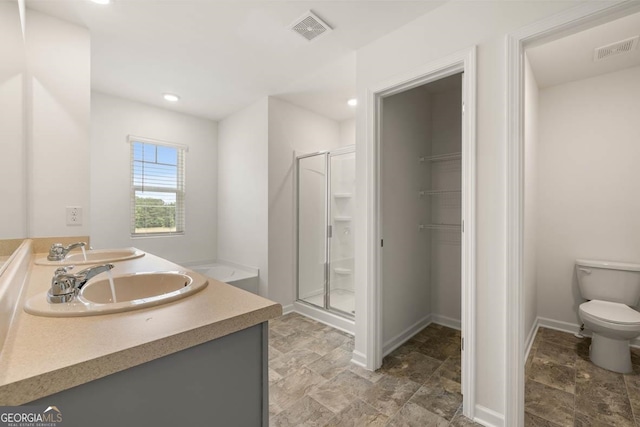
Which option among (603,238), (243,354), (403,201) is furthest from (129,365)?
(603,238)

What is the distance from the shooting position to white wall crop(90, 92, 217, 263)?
3.09m

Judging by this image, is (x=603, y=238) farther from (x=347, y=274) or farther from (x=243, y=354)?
(x=243, y=354)

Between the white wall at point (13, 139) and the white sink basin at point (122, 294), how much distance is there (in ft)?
3.34

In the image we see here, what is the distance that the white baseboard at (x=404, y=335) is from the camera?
242cm

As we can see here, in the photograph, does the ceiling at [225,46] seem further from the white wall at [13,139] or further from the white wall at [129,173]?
the white wall at [13,139]

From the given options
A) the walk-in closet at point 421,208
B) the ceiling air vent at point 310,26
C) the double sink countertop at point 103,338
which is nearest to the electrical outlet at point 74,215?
the double sink countertop at point 103,338

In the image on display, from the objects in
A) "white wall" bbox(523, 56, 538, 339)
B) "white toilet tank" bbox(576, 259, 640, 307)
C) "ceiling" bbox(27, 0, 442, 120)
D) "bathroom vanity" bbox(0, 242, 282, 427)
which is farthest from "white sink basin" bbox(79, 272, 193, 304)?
"white toilet tank" bbox(576, 259, 640, 307)

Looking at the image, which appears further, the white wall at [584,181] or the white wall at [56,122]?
the white wall at [584,181]

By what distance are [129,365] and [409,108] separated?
2829 mm

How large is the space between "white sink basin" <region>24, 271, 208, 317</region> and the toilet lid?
2798mm

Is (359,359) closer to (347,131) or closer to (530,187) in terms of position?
(530,187)

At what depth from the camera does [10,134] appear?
1635mm

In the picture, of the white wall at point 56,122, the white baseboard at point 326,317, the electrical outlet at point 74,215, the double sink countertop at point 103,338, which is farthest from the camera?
the white baseboard at point 326,317

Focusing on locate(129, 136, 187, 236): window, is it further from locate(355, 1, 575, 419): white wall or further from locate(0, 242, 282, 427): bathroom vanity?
locate(355, 1, 575, 419): white wall
